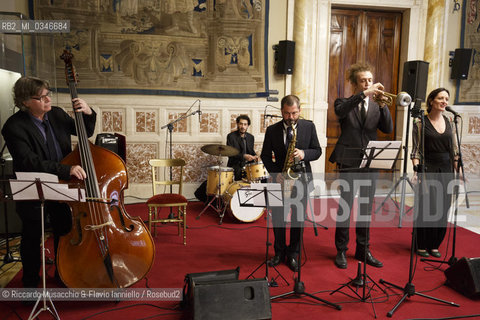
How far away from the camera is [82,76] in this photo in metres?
6.09

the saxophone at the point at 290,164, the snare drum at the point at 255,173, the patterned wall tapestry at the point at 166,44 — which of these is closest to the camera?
the saxophone at the point at 290,164

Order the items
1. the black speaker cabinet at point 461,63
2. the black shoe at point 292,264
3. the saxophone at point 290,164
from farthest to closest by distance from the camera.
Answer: the black speaker cabinet at point 461,63 → the black shoe at point 292,264 → the saxophone at point 290,164

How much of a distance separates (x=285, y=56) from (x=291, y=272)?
3.97 meters

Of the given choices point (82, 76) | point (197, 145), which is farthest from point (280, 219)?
point (82, 76)

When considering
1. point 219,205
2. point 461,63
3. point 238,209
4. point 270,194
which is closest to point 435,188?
point 270,194

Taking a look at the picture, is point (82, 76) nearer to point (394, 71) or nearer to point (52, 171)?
point (52, 171)

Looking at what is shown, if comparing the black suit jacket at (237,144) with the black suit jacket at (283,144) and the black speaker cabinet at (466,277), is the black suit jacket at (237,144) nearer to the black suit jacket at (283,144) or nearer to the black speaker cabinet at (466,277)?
the black suit jacket at (283,144)

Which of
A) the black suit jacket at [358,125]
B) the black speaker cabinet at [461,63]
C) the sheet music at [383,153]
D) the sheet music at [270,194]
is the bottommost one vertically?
the sheet music at [270,194]

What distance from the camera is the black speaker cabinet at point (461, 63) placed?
6.75m

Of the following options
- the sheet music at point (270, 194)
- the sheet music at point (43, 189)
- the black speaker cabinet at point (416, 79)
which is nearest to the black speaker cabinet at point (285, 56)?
the black speaker cabinet at point (416, 79)

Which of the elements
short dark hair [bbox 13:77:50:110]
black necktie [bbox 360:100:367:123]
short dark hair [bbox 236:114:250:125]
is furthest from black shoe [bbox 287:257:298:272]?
short dark hair [bbox 236:114:250:125]

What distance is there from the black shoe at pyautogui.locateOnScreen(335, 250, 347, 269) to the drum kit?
5.26 feet

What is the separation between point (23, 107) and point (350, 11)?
19.2 feet

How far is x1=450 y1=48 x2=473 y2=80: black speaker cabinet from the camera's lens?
6754 mm
